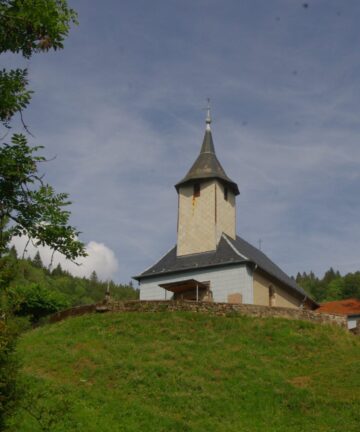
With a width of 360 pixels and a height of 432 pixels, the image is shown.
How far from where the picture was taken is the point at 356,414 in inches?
741

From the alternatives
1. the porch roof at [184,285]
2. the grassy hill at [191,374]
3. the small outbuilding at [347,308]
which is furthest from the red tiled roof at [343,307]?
the grassy hill at [191,374]

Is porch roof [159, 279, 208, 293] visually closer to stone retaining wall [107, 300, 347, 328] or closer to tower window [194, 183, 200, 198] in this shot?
stone retaining wall [107, 300, 347, 328]

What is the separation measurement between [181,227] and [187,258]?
6.87ft

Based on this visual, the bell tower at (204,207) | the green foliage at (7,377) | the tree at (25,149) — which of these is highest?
the bell tower at (204,207)

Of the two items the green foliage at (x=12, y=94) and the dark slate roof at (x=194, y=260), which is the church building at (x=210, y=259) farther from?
the green foliage at (x=12, y=94)

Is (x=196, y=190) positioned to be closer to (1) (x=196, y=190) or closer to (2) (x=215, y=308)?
(1) (x=196, y=190)

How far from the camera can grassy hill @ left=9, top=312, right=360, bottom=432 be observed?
60.3 feet

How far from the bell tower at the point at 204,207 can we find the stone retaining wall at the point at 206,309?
720cm

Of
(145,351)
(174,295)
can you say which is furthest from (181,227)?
(145,351)

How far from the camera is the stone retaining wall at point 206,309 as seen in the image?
28734mm

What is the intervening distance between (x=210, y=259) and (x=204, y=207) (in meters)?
3.61

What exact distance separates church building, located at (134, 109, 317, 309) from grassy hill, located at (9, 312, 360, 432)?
527cm

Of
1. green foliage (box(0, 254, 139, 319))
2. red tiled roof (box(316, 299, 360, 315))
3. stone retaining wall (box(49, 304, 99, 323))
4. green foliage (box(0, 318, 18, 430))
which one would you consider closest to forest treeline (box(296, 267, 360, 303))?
red tiled roof (box(316, 299, 360, 315))

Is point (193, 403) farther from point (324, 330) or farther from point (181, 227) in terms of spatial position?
point (181, 227)
